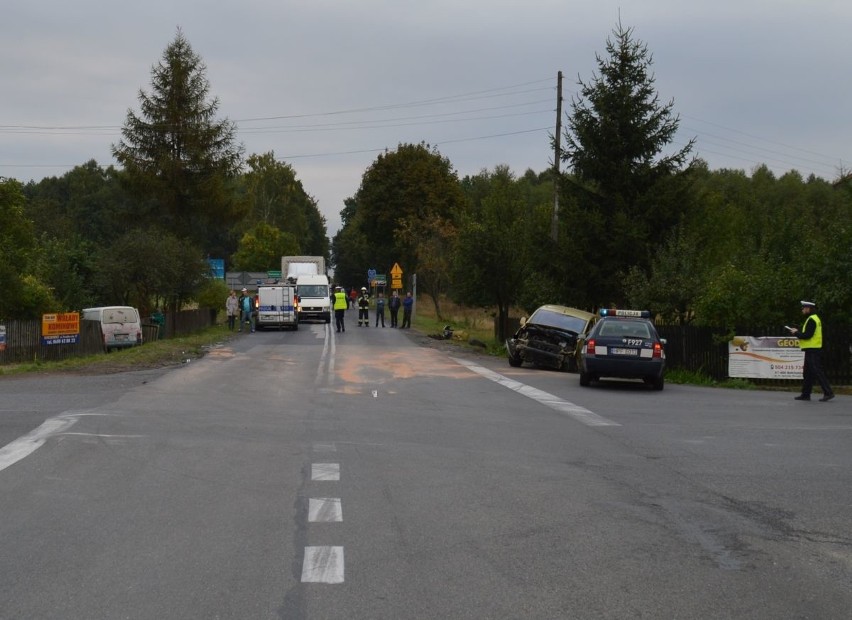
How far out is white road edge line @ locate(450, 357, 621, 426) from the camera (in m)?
14.6

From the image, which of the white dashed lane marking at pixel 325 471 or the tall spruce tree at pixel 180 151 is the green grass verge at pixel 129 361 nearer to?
the white dashed lane marking at pixel 325 471

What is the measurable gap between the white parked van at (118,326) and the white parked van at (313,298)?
16395mm

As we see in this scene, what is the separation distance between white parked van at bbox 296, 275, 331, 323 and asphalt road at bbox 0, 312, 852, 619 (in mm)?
37020

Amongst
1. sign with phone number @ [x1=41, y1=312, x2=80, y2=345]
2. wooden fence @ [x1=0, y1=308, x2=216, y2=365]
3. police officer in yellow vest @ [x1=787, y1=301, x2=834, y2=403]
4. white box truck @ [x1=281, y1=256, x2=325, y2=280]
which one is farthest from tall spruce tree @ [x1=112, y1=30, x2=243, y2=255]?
police officer in yellow vest @ [x1=787, y1=301, x2=834, y2=403]

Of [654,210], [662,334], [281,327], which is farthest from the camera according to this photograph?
[281,327]

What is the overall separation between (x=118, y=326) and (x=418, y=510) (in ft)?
101

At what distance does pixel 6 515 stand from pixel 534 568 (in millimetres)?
4220

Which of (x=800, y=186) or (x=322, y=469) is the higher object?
(x=800, y=186)

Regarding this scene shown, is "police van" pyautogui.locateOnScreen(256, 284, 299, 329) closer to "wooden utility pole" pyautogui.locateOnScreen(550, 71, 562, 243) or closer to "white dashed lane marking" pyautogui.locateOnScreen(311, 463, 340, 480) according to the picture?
"wooden utility pole" pyautogui.locateOnScreen(550, 71, 562, 243)

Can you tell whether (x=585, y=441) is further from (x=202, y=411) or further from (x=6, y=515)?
(x=6, y=515)

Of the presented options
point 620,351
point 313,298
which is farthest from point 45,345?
point 313,298

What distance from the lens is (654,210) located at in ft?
104

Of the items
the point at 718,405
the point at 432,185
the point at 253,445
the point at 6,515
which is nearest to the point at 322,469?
the point at 253,445

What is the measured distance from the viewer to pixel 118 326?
36562mm
